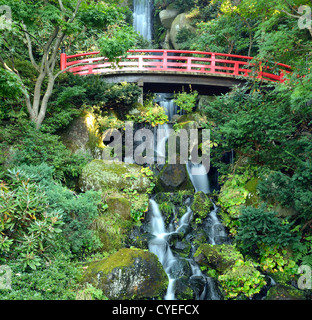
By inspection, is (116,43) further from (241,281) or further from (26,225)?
(241,281)

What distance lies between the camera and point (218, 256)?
6953 mm

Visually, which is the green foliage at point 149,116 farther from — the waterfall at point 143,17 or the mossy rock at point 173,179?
the waterfall at point 143,17

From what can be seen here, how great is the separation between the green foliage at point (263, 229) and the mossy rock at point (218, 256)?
404 millimetres

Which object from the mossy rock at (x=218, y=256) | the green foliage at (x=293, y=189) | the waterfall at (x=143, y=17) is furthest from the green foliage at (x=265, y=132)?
the waterfall at (x=143, y=17)

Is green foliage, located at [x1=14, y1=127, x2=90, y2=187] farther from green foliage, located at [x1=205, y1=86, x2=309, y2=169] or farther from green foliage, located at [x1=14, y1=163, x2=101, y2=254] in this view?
green foliage, located at [x1=205, y1=86, x2=309, y2=169]

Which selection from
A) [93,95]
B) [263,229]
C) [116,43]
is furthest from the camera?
[93,95]

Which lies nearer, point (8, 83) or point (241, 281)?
point (8, 83)

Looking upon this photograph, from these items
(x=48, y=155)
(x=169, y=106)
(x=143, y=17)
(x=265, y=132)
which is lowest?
(x=48, y=155)

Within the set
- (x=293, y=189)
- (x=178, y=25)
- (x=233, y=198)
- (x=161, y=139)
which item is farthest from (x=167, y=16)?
(x=293, y=189)

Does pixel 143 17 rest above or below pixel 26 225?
above

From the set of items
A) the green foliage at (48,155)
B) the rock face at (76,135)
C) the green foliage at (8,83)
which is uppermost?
the green foliage at (8,83)

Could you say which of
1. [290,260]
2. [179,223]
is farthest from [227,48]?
[290,260]

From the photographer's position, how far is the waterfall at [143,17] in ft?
78.4

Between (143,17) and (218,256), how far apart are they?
2391 cm
